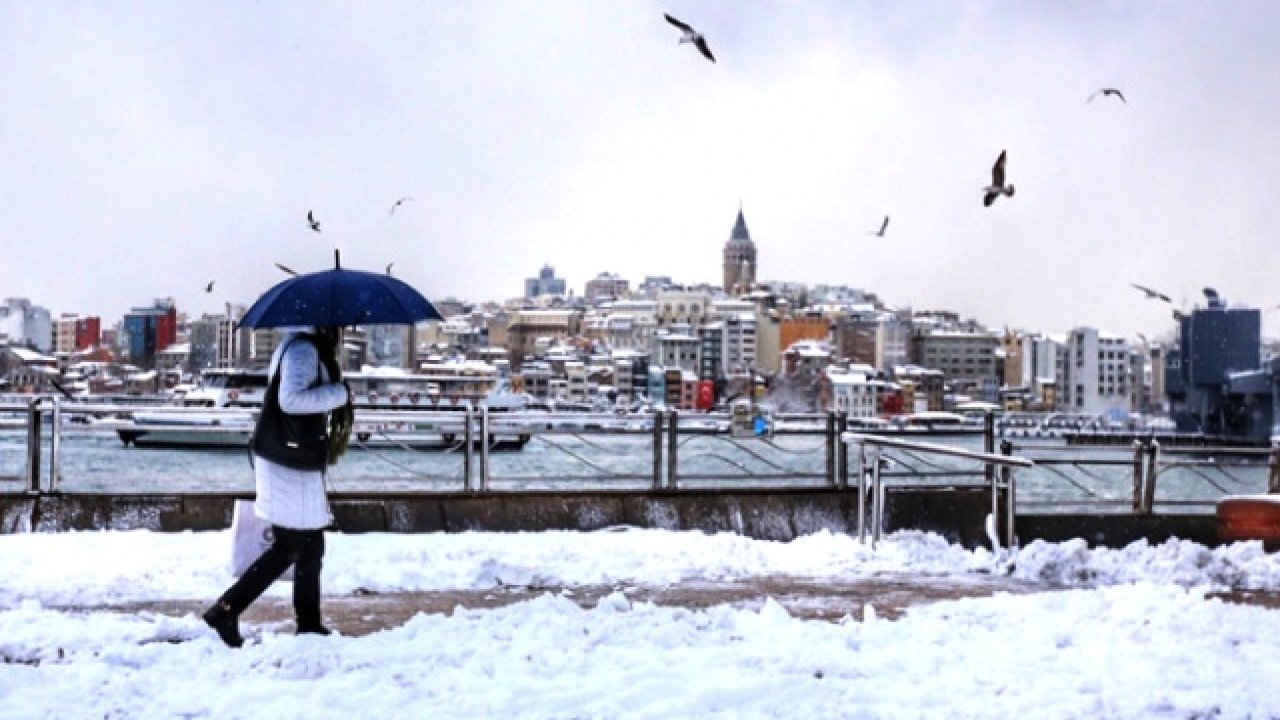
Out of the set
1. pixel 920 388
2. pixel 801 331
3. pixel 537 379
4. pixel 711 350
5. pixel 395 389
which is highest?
pixel 801 331

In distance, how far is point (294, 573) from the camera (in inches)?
260

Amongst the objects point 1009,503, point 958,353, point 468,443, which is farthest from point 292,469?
point 958,353

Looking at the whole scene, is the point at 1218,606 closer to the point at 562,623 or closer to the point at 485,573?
the point at 562,623

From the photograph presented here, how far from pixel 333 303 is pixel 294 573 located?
3.73 feet

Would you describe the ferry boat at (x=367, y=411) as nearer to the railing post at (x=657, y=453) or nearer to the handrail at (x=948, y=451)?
the railing post at (x=657, y=453)

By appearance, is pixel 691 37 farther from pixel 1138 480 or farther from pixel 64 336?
pixel 64 336

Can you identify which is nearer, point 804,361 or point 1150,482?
point 1150,482

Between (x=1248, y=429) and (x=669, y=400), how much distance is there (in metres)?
66.1

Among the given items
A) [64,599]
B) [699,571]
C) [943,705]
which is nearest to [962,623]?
[943,705]

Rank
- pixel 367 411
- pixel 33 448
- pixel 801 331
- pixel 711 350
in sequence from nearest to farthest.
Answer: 1. pixel 33 448
2. pixel 367 411
3. pixel 711 350
4. pixel 801 331

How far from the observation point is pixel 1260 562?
31.2 feet

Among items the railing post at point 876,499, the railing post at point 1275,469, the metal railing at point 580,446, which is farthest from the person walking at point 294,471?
the railing post at point 1275,469

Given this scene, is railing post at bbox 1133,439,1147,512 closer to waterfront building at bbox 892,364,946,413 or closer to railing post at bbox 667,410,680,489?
railing post at bbox 667,410,680,489

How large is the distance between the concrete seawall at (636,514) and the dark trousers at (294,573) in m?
4.17
